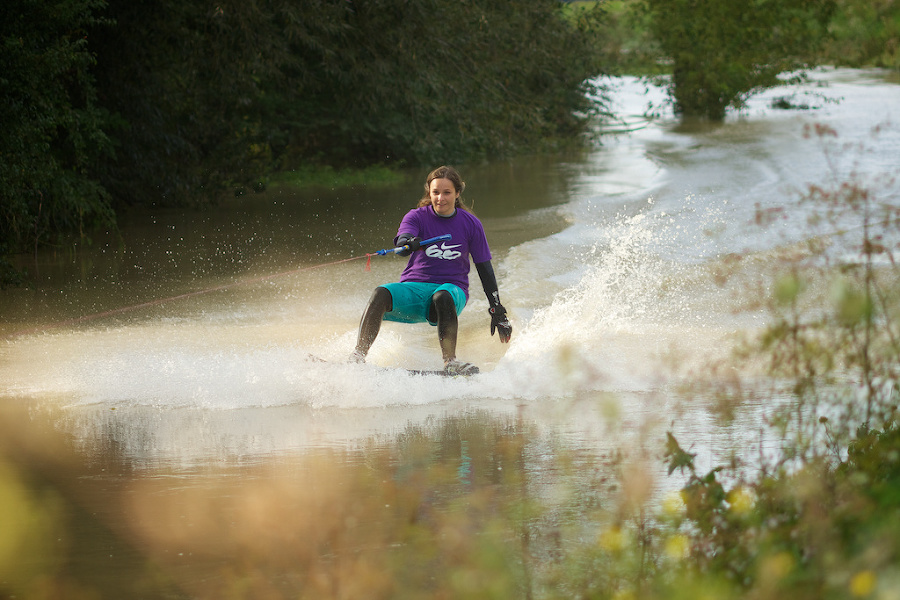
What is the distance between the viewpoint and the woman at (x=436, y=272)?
7.61 meters

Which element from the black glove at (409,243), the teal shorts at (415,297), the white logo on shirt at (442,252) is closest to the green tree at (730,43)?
the white logo on shirt at (442,252)

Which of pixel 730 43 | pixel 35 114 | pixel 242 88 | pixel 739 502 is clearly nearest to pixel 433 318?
pixel 739 502

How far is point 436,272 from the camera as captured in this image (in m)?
7.78

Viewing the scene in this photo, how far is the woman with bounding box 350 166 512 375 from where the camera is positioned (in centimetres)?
761

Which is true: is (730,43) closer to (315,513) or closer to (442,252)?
(442,252)

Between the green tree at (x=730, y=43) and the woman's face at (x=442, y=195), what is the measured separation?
2822 centimetres

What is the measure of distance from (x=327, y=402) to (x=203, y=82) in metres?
12.2

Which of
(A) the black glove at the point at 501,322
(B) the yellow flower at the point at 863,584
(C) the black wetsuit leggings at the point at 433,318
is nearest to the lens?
(B) the yellow flower at the point at 863,584

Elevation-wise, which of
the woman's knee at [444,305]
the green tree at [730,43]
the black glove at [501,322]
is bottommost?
→ the black glove at [501,322]

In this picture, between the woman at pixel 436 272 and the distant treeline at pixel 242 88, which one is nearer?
the woman at pixel 436 272

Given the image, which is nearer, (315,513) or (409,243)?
(315,513)

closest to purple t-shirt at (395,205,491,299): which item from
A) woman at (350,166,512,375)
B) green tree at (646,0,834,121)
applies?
woman at (350,166,512,375)

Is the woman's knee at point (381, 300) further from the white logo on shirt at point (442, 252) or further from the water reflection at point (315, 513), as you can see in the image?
the water reflection at point (315, 513)

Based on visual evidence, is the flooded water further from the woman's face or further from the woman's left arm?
the woman's face
